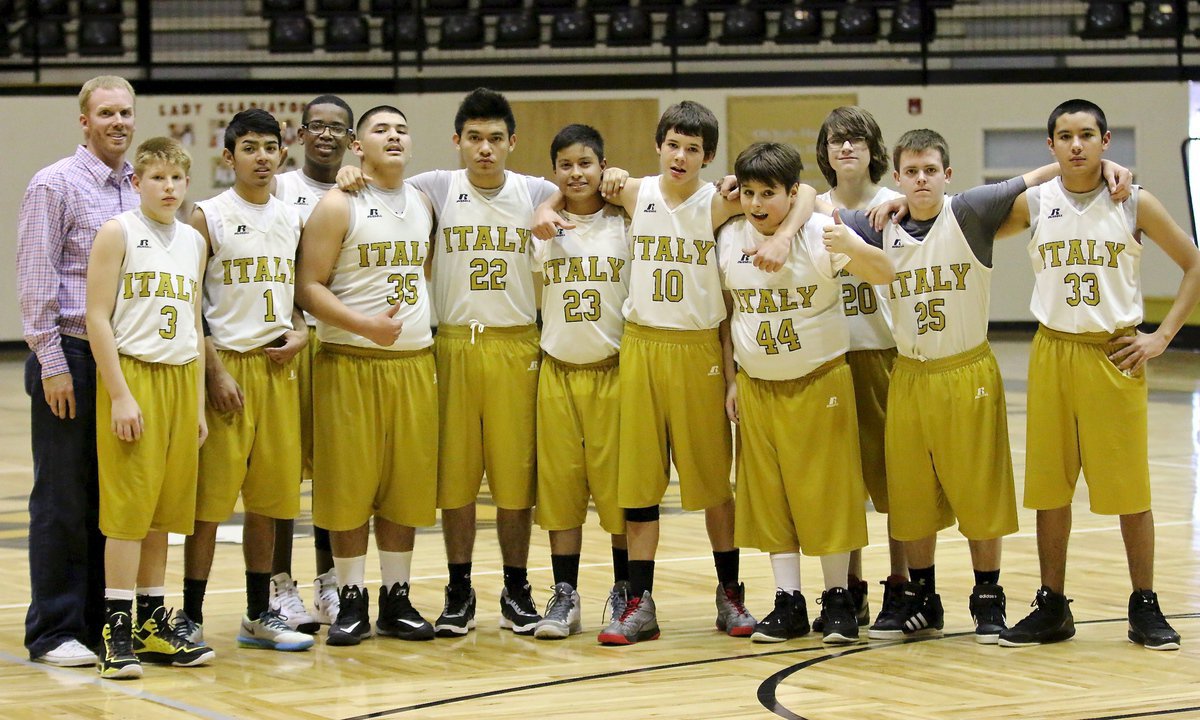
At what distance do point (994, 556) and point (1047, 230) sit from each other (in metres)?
1.21

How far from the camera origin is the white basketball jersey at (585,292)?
5.69 metres

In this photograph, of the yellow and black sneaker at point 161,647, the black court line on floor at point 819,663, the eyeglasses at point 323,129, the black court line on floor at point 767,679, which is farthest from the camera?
the eyeglasses at point 323,129

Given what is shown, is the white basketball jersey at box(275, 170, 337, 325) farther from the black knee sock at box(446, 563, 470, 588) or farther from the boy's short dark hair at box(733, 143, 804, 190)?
the boy's short dark hair at box(733, 143, 804, 190)

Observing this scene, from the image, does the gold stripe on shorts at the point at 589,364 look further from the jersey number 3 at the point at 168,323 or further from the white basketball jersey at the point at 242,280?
the jersey number 3 at the point at 168,323

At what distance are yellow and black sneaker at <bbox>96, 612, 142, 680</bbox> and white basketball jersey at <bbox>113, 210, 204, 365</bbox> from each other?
2.92 feet

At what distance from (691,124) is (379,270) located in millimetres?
1308

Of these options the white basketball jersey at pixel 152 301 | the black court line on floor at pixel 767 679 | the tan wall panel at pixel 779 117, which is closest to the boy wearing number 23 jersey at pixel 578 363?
the black court line on floor at pixel 767 679

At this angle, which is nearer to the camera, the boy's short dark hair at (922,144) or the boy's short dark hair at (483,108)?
the boy's short dark hair at (922,144)

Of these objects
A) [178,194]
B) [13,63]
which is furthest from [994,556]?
[13,63]

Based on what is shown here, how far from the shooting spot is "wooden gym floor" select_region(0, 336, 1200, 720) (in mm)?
4473

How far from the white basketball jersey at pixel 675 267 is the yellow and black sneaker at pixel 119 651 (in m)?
2.13

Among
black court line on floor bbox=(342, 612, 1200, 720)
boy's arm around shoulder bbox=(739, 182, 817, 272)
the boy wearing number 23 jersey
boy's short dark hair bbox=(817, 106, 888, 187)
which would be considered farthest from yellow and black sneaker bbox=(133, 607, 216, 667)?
boy's short dark hair bbox=(817, 106, 888, 187)

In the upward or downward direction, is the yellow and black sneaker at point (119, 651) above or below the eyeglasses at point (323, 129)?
below

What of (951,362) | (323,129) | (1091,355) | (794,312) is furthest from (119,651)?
(1091,355)
